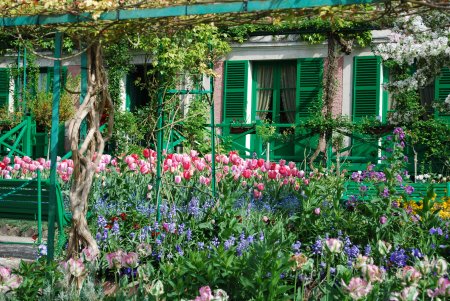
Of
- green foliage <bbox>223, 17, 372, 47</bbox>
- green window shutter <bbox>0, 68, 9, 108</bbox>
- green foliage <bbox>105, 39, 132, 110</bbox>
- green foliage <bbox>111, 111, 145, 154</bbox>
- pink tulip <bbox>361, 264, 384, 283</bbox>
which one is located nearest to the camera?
pink tulip <bbox>361, 264, 384, 283</bbox>

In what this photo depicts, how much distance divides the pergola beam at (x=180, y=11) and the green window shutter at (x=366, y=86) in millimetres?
10153

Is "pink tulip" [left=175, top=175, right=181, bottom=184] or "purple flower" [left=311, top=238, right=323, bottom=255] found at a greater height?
"pink tulip" [left=175, top=175, right=181, bottom=184]

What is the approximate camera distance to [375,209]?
5281 mm

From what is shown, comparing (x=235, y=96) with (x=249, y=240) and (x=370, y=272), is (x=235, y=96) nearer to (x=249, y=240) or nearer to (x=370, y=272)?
(x=249, y=240)

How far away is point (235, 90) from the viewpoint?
617 inches

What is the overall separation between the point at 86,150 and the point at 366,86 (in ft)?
33.4

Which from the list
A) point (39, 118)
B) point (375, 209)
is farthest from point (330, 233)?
point (39, 118)

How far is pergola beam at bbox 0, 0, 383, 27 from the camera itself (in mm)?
4336

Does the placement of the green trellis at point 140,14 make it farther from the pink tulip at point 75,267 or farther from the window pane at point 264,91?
the window pane at point 264,91

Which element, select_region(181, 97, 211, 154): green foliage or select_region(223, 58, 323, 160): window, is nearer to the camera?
select_region(181, 97, 211, 154): green foliage

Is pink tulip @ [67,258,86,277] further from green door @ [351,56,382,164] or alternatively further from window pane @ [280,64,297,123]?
window pane @ [280,64,297,123]

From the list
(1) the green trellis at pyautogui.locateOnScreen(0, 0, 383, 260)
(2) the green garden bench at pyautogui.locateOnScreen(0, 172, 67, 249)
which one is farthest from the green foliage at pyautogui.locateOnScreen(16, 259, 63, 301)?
(2) the green garden bench at pyautogui.locateOnScreen(0, 172, 67, 249)

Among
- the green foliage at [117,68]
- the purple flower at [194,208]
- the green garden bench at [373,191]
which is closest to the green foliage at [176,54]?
the purple flower at [194,208]

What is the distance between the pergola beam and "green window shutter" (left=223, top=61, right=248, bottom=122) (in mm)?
10603
